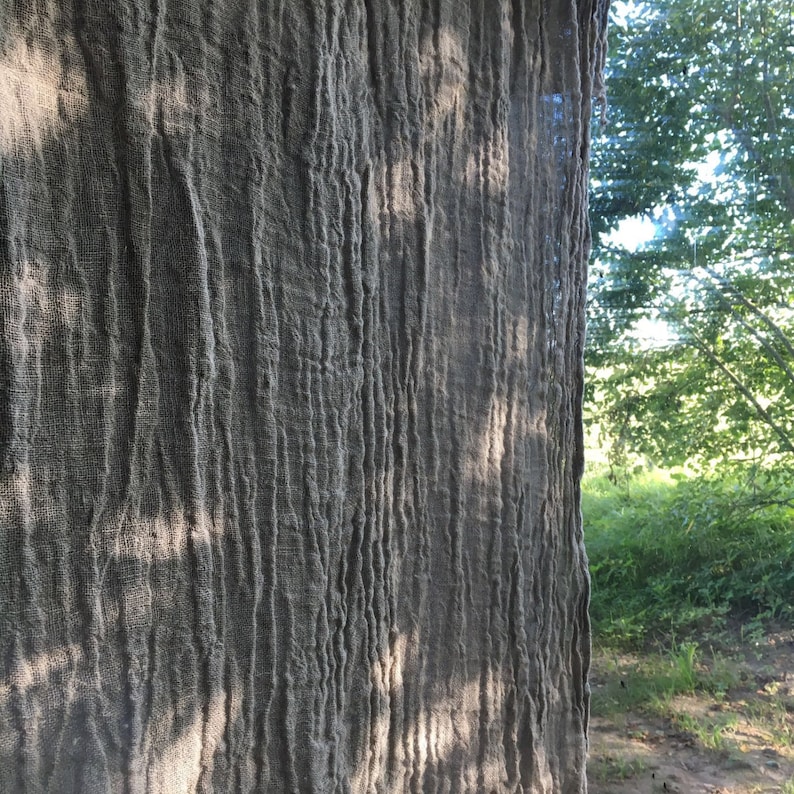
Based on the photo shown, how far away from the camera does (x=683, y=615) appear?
178cm

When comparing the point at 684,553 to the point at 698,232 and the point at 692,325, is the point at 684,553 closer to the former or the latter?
the point at 692,325

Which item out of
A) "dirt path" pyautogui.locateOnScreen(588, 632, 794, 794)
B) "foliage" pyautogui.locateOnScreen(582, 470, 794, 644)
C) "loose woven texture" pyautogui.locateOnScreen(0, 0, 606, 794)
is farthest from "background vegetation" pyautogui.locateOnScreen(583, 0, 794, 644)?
"loose woven texture" pyautogui.locateOnScreen(0, 0, 606, 794)

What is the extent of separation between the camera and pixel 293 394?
80 cm

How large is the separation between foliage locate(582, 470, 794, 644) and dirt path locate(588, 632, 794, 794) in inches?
3.8

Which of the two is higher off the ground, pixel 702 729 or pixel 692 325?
pixel 692 325

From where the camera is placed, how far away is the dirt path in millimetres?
1457

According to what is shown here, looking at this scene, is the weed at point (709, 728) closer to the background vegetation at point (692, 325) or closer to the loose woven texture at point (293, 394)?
the background vegetation at point (692, 325)

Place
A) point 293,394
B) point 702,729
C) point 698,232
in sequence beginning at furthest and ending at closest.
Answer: point 698,232 → point 702,729 → point 293,394

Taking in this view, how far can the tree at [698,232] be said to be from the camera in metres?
1.74

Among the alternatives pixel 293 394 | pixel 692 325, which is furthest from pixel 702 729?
pixel 293 394

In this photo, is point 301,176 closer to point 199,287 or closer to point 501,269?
point 199,287

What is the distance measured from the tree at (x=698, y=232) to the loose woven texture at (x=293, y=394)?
2.38ft

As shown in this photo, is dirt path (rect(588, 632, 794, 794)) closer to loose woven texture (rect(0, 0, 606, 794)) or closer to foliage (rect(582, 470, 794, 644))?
foliage (rect(582, 470, 794, 644))

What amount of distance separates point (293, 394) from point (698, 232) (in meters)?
1.43
